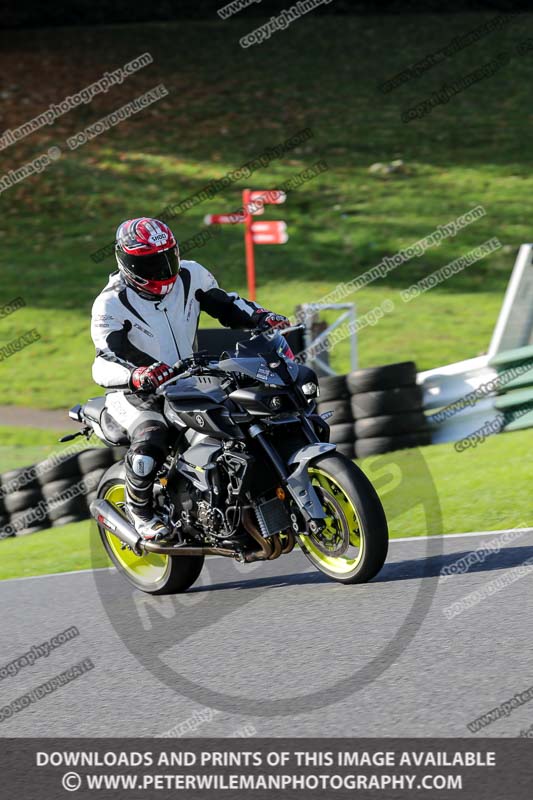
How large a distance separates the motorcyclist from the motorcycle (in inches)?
5.3

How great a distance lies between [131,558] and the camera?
7480mm

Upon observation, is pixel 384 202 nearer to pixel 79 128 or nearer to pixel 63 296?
pixel 63 296

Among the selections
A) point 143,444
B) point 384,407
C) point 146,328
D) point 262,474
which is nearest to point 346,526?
point 262,474

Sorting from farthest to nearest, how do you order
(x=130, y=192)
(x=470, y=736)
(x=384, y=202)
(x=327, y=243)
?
(x=130, y=192), (x=384, y=202), (x=327, y=243), (x=470, y=736)

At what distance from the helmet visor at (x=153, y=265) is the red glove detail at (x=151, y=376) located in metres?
0.66

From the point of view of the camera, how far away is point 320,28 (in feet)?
122

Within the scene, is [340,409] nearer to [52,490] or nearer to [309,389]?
[52,490]

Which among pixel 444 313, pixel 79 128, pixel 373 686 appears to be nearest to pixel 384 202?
pixel 444 313

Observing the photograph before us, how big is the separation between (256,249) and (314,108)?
908 centimetres

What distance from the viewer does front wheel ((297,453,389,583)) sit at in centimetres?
596

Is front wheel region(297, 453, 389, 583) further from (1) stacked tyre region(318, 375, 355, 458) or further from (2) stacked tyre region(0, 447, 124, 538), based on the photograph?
(2) stacked tyre region(0, 447, 124, 538)

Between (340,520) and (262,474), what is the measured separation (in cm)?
48
